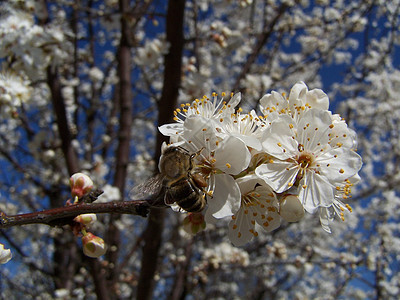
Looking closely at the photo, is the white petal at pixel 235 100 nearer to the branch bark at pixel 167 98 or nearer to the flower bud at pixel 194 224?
the flower bud at pixel 194 224

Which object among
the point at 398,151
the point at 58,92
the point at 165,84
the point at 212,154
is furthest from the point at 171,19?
the point at 398,151

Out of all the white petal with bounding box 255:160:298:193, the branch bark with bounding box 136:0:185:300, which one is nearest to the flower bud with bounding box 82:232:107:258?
the white petal with bounding box 255:160:298:193

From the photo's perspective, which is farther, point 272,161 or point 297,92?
point 297,92

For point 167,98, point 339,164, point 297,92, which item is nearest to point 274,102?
point 297,92

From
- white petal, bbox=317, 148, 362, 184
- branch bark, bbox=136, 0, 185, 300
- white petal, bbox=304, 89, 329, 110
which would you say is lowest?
branch bark, bbox=136, 0, 185, 300

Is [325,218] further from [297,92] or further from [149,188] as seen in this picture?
[149,188]

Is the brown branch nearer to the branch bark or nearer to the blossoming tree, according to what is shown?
the blossoming tree

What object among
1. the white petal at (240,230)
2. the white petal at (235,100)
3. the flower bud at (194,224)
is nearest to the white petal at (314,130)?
the white petal at (235,100)

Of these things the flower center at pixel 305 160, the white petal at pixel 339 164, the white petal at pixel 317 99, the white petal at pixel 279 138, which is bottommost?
the flower center at pixel 305 160
